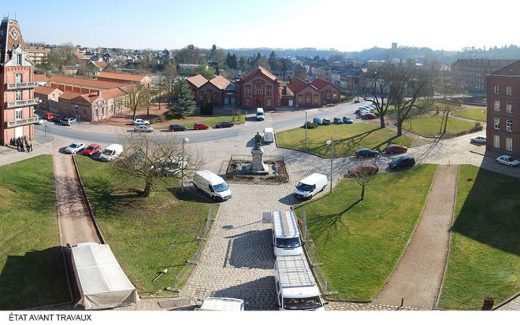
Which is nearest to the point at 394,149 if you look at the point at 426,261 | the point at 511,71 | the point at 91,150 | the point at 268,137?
the point at 511,71

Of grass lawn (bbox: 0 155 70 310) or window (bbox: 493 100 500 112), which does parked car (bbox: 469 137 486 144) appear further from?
grass lawn (bbox: 0 155 70 310)

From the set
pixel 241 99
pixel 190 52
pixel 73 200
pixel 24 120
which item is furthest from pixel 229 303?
pixel 190 52

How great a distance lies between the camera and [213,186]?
3231cm

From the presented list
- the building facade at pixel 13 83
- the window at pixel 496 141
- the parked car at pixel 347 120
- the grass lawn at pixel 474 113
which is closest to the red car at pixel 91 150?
the building facade at pixel 13 83

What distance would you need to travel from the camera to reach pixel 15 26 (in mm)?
39438

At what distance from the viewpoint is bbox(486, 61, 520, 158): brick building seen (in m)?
41.7

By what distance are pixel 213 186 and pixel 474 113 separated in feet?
158

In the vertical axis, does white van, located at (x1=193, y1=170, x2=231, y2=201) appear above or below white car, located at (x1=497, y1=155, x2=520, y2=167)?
below

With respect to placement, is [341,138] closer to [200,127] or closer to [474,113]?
[200,127]

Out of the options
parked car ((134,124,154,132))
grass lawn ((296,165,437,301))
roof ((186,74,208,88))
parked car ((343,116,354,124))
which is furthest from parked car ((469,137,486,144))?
roof ((186,74,208,88))

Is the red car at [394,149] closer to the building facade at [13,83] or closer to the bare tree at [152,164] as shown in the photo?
the bare tree at [152,164]

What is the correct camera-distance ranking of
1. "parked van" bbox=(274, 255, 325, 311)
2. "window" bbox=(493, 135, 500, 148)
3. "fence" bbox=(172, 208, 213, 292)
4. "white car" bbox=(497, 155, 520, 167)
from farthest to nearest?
"window" bbox=(493, 135, 500, 148), "white car" bbox=(497, 155, 520, 167), "fence" bbox=(172, 208, 213, 292), "parked van" bbox=(274, 255, 325, 311)

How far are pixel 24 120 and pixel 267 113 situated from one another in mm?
33223

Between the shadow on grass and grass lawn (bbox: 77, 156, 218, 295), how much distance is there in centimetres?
280
